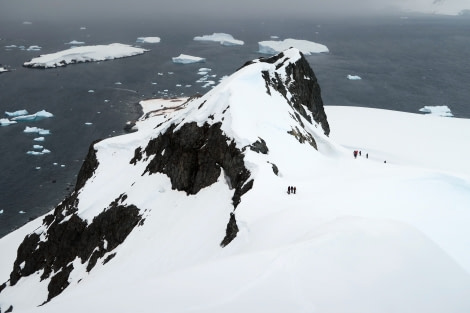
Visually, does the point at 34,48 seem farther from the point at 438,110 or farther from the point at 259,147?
the point at 259,147

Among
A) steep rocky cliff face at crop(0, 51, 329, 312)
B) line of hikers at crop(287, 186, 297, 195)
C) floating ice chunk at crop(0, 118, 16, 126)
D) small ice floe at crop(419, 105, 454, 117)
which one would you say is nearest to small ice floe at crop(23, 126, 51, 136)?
floating ice chunk at crop(0, 118, 16, 126)

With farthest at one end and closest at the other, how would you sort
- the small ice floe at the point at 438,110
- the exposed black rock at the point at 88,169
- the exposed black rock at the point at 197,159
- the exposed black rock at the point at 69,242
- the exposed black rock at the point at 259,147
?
the small ice floe at the point at 438,110 < the exposed black rock at the point at 88,169 < the exposed black rock at the point at 69,242 < the exposed black rock at the point at 259,147 < the exposed black rock at the point at 197,159

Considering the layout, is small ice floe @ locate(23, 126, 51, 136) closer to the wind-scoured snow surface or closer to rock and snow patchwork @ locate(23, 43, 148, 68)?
the wind-scoured snow surface

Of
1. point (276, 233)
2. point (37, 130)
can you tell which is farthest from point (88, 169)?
point (37, 130)

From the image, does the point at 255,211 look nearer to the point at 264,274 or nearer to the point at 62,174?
the point at 264,274

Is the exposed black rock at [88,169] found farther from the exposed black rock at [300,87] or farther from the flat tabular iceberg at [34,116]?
the flat tabular iceberg at [34,116]

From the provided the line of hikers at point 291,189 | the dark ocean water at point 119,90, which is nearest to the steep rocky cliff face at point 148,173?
the line of hikers at point 291,189

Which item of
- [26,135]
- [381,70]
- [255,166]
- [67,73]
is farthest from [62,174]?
[381,70]
